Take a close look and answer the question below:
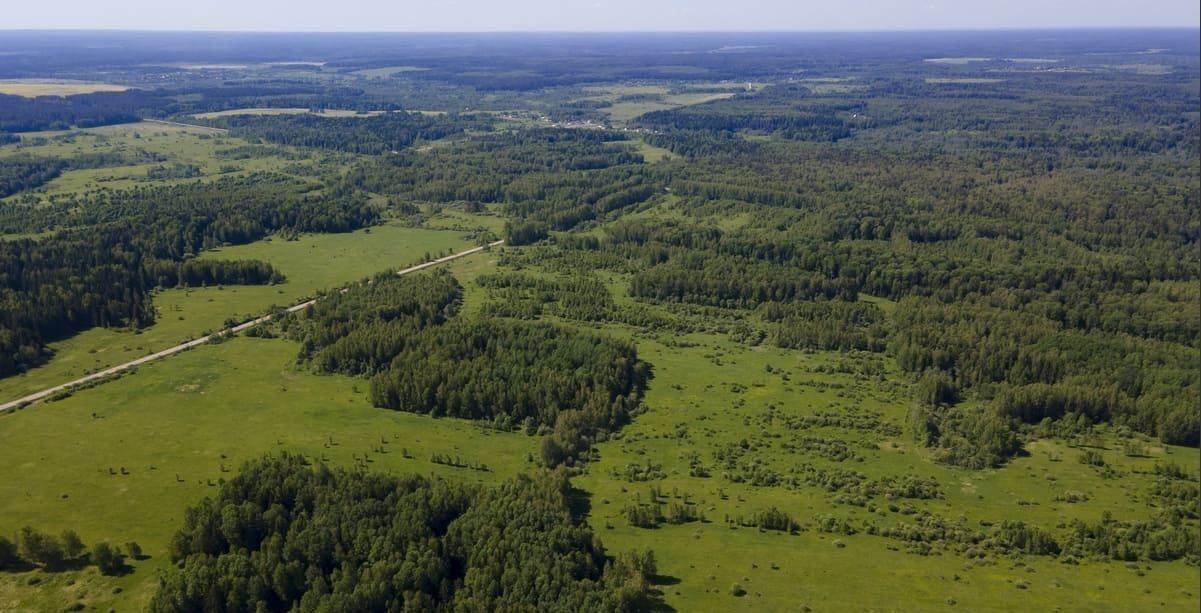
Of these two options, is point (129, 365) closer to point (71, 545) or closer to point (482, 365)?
point (482, 365)

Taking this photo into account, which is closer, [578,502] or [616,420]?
[578,502]

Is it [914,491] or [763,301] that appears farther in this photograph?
[763,301]

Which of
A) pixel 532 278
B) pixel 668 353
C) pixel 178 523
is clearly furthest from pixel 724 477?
pixel 532 278

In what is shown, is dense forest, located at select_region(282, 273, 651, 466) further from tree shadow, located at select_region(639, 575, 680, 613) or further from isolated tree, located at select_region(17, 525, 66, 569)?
isolated tree, located at select_region(17, 525, 66, 569)

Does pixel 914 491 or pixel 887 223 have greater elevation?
pixel 887 223

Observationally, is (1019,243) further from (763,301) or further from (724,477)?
(724,477)

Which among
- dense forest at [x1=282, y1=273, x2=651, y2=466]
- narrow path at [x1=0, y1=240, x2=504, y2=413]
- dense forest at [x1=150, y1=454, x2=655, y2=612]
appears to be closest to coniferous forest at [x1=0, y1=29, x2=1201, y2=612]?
dense forest at [x1=150, y1=454, x2=655, y2=612]

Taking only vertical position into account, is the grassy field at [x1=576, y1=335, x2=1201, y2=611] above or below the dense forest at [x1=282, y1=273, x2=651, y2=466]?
below

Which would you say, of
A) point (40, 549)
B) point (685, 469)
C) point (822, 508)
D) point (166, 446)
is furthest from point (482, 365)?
point (40, 549)
